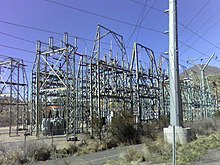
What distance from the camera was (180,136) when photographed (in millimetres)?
19281

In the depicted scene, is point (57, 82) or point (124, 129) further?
point (57, 82)

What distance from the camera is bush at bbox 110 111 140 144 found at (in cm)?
2430

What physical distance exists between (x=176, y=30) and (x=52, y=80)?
65.0 feet

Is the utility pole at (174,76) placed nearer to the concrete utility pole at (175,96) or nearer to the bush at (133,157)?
the concrete utility pole at (175,96)

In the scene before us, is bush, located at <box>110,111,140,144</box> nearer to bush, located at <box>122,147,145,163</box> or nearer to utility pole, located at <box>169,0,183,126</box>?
utility pole, located at <box>169,0,183,126</box>

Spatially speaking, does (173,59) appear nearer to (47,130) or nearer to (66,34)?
(66,34)

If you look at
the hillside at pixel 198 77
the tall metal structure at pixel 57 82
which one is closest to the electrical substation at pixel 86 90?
the tall metal structure at pixel 57 82

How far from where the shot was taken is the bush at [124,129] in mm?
24297

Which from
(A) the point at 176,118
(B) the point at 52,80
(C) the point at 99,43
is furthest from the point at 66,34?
(A) the point at 176,118

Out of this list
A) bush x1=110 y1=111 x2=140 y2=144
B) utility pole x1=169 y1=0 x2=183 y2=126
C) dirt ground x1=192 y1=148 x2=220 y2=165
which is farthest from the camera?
bush x1=110 y1=111 x2=140 y2=144

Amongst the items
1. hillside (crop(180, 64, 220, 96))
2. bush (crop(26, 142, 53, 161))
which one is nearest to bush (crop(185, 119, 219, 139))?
bush (crop(26, 142, 53, 161))

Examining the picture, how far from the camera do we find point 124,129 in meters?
24.6

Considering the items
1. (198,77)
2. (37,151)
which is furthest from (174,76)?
(198,77)

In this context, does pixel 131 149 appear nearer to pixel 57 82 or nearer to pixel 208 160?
pixel 208 160
